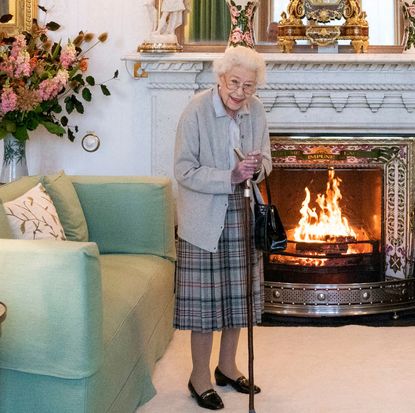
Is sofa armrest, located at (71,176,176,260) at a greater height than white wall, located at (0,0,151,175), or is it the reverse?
white wall, located at (0,0,151,175)

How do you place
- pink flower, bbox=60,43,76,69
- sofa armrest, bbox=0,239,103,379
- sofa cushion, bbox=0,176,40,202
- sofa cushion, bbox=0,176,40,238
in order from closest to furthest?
1. sofa armrest, bbox=0,239,103,379
2. sofa cushion, bbox=0,176,40,238
3. sofa cushion, bbox=0,176,40,202
4. pink flower, bbox=60,43,76,69

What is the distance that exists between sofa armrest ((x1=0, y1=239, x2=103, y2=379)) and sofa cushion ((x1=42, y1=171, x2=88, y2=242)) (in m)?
1.18

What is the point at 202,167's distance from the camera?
122 inches

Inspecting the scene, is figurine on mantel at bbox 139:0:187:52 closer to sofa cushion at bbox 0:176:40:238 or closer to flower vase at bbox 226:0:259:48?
flower vase at bbox 226:0:259:48

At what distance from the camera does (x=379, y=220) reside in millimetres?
4926

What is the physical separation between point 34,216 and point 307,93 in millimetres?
1988

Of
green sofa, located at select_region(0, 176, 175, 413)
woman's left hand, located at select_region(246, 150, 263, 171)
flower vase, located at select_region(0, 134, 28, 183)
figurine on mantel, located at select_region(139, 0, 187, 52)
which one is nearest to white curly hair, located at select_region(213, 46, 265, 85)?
woman's left hand, located at select_region(246, 150, 263, 171)

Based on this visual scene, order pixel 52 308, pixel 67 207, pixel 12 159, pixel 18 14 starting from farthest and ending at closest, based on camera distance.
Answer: pixel 18 14
pixel 12 159
pixel 67 207
pixel 52 308

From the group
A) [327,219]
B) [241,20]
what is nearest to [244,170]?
[241,20]

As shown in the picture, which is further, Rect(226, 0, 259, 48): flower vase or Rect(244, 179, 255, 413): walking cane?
Rect(226, 0, 259, 48): flower vase

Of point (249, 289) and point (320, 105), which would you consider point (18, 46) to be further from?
point (249, 289)

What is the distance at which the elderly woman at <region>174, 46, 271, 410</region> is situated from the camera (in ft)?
10.2

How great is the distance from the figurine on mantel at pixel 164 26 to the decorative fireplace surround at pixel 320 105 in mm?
55

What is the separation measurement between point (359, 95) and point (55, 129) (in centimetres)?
165
